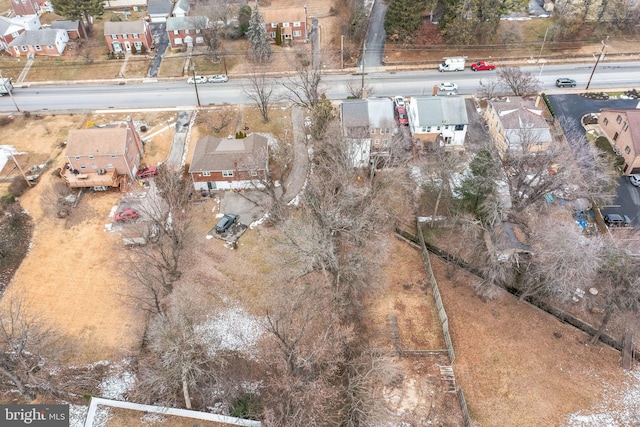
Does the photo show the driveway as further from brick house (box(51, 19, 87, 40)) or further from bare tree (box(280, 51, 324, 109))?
brick house (box(51, 19, 87, 40))

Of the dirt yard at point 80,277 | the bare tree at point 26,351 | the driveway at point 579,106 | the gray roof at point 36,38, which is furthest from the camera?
the gray roof at point 36,38

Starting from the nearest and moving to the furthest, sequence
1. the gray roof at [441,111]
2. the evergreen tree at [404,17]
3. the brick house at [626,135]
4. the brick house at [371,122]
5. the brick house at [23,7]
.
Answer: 1. the brick house at [626,135]
2. the brick house at [371,122]
3. the gray roof at [441,111]
4. the evergreen tree at [404,17]
5. the brick house at [23,7]

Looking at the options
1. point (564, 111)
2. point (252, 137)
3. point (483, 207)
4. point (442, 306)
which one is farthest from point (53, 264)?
point (564, 111)

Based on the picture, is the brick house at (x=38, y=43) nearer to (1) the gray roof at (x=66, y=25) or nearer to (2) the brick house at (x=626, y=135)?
(1) the gray roof at (x=66, y=25)

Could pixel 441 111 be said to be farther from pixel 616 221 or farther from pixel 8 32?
pixel 8 32

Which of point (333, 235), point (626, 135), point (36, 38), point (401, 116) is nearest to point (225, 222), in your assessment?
point (333, 235)

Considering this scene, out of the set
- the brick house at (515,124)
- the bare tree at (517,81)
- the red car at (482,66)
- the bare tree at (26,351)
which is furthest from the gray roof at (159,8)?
the bare tree at (26,351)
